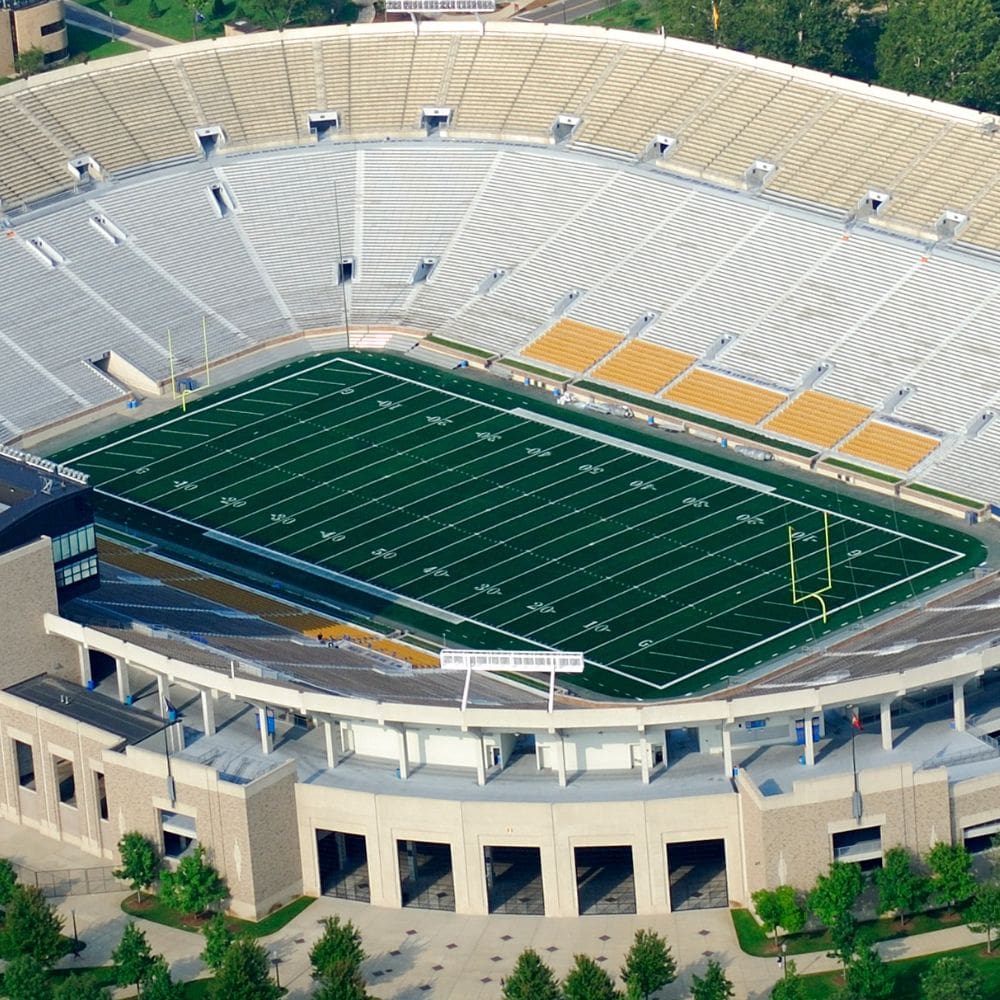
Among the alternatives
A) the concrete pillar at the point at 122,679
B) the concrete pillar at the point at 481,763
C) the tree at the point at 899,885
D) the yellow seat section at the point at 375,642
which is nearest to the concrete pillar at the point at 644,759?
the concrete pillar at the point at 481,763

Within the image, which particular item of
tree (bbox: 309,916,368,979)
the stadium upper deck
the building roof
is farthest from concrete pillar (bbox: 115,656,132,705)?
the stadium upper deck

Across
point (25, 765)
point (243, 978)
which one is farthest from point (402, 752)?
point (25, 765)

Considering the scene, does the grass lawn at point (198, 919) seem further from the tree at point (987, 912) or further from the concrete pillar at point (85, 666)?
the tree at point (987, 912)

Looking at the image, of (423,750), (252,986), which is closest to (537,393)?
(423,750)

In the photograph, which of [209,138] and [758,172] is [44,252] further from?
[758,172]

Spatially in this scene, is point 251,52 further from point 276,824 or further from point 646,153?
point 276,824

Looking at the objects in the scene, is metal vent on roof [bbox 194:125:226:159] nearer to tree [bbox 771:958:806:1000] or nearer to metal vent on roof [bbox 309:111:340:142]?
metal vent on roof [bbox 309:111:340:142]
